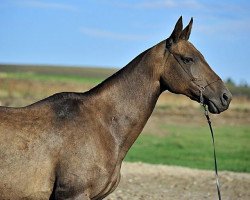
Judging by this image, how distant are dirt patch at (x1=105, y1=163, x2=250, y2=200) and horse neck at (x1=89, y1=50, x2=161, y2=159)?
4.32m

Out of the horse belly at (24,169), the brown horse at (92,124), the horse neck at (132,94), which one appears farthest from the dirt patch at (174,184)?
the horse belly at (24,169)

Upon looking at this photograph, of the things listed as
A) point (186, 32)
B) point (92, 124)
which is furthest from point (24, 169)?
point (186, 32)

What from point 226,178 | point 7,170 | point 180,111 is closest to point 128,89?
point 7,170

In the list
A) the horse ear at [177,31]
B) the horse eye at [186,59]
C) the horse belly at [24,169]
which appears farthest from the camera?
the horse eye at [186,59]

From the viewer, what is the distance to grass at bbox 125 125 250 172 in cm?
1920

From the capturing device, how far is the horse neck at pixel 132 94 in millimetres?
6973

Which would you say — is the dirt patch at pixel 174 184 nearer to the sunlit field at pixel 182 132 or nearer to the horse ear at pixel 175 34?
the sunlit field at pixel 182 132

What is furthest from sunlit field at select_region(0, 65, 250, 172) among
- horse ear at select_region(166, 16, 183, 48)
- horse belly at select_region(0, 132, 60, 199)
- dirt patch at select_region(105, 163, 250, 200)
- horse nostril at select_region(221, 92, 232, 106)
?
horse belly at select_region(0, 132, 60, 199)

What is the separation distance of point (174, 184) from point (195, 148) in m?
9.46

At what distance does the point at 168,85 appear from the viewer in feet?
23.1

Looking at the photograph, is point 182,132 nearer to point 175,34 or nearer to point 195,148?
point 195,148

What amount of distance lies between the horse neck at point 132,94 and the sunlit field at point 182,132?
35.2 ft

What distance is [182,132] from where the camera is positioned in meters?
29.3

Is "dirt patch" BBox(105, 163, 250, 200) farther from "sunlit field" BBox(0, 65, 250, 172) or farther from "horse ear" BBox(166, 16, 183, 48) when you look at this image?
"horse ear" BBox(166, 16, 183, 48)
